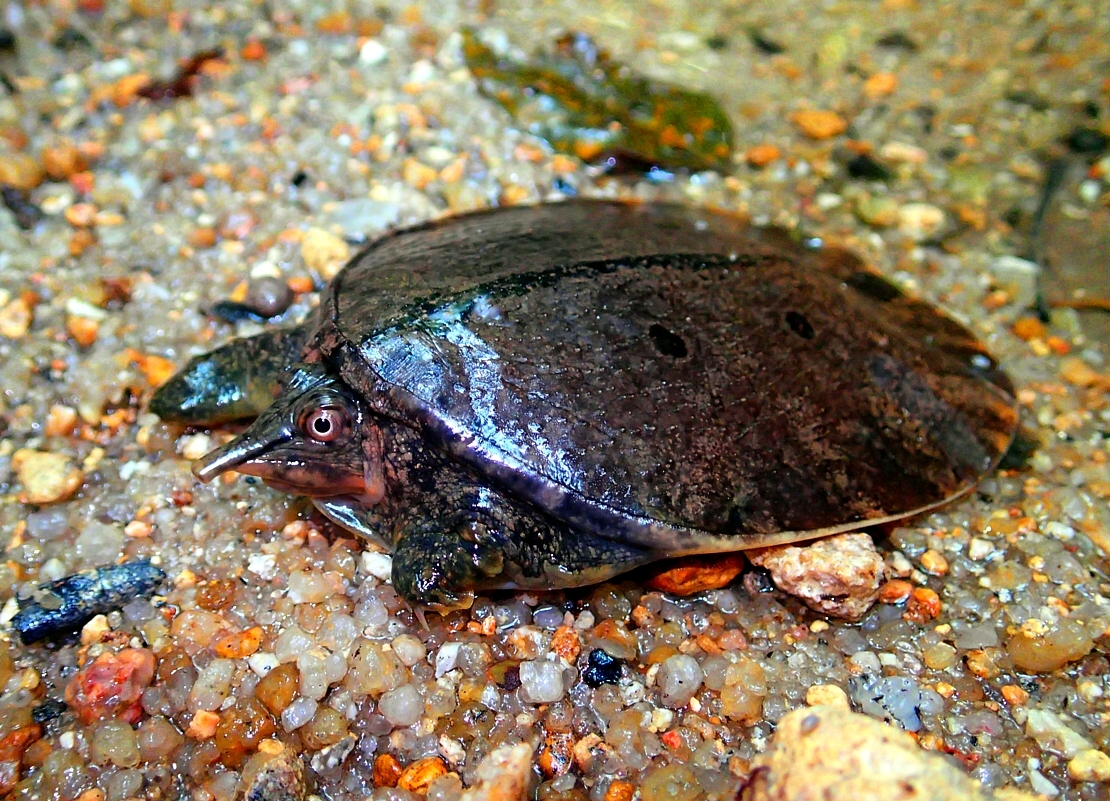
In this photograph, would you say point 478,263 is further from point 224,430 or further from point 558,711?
point 558,711

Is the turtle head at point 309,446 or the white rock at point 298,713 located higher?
the turtle head at point 309,446

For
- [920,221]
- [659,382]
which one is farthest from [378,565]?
[920,221]

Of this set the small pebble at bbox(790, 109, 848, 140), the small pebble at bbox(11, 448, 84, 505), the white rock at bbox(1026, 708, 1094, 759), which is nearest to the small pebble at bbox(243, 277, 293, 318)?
the small pebble at bbox(11, 448, 84, 505)

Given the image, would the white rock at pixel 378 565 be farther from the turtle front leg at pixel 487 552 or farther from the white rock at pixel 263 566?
the white rock at pixel 263 566

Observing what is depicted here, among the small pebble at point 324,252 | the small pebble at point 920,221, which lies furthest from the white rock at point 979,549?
the small pebble at point 324,252

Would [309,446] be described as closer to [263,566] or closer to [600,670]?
[263,566]

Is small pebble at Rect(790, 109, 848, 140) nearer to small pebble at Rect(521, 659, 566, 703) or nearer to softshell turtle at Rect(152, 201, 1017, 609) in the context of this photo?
softshell turtle at Rect(152, 201, 1017, 609)
